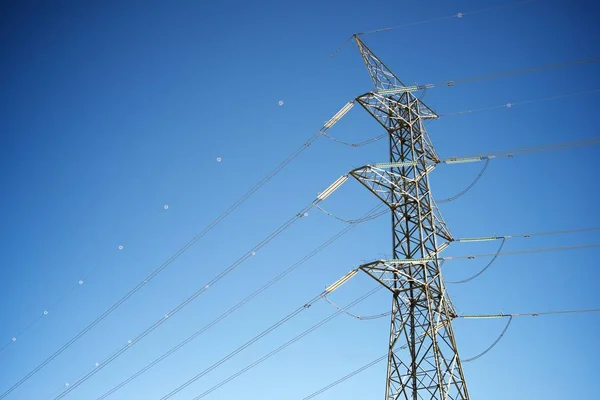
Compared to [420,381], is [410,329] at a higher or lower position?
higher

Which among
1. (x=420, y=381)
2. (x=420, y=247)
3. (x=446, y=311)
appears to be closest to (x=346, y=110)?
(x=420, y=247)

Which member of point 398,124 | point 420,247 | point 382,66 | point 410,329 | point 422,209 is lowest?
point 410,329

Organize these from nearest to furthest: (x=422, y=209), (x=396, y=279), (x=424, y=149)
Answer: (x=396, y=279), (x=422, y=209), (x=424, y=149)

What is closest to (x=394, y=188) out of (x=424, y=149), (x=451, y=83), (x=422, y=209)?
(x=422, y=209)

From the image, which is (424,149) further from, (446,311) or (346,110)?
(446,311)

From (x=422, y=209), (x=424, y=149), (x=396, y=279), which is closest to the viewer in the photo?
(x=396, y=279)

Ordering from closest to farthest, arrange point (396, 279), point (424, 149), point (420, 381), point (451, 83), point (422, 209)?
point (420, 381) → point (396, 279) → point (422, 209) → point (424, 149) → point (451, 83)

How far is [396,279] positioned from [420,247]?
6.69 ft

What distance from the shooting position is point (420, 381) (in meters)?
21.7

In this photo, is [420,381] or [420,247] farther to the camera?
[420,247]

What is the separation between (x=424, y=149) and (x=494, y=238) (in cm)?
559

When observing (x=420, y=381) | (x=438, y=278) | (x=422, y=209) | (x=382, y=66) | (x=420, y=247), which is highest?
(x=382, y=66)

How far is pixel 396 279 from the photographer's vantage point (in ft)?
76.8

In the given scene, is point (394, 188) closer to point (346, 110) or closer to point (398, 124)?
point (398, 124)
